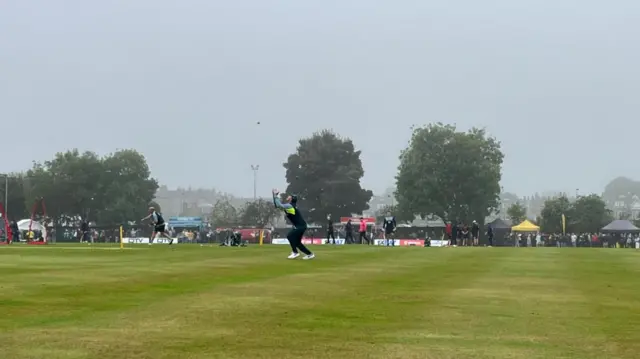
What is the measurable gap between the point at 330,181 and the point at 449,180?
19420 mm

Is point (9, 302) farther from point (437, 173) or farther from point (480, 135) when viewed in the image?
point (480, 135)

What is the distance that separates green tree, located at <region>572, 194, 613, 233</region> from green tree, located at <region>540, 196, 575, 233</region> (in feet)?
2.38

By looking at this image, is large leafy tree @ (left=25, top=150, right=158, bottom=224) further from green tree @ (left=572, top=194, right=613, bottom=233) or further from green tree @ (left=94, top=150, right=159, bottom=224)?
green tree @ (left=572, top=194, right=613, bottom=233)

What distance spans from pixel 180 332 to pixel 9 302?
173 inches

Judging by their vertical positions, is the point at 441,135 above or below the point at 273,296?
above

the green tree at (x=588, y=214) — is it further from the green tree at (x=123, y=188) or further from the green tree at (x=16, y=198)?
the green tree at (x=16, y=198)

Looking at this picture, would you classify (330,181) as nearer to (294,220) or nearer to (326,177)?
(326,177)

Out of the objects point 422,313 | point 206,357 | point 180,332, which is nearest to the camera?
point 206,357

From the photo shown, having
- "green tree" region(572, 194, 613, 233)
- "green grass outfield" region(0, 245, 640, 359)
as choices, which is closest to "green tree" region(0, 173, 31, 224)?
"green tree" region(572, 194, 613, 233)

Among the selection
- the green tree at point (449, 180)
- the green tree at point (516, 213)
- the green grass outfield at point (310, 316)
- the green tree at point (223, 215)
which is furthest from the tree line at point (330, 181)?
the green grass outfield at point (310, 316)

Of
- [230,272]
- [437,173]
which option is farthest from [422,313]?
[437,173]

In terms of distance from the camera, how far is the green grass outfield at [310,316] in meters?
9.27

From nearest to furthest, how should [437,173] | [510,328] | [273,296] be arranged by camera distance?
[510,328] → [273,296] → [437,173]

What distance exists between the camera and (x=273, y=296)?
15000 mm
